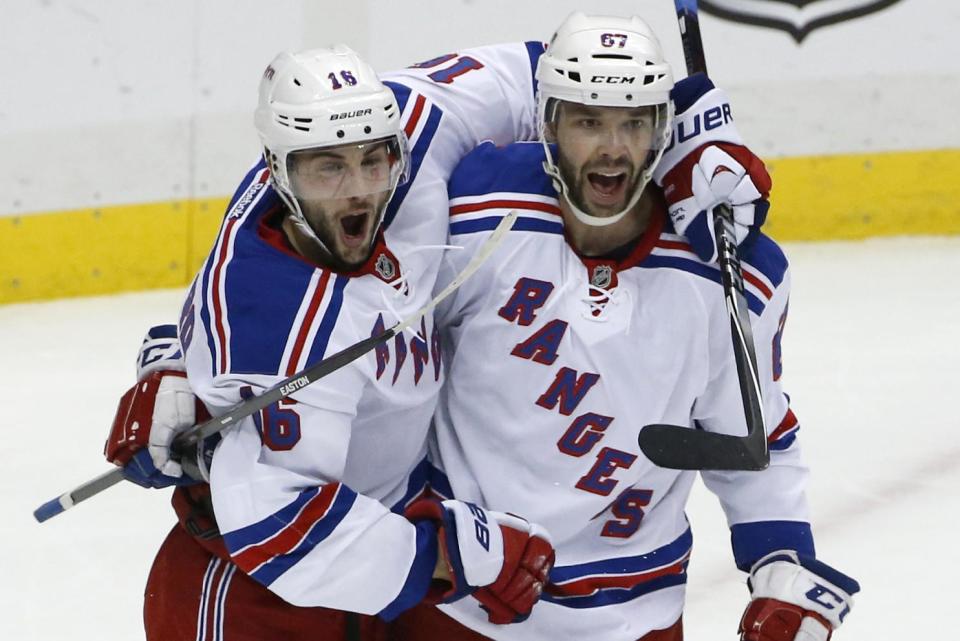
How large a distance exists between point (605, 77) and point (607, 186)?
0.49 ft

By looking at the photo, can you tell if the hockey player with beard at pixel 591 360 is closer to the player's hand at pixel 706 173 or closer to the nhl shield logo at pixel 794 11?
the player's hand at pixel 706 173

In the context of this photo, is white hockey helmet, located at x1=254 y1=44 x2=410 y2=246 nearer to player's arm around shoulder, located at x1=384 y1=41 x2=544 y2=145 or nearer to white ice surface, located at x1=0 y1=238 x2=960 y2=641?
player's arm around shoulder, located at x1=384 y1=41 x2=544 y2=145

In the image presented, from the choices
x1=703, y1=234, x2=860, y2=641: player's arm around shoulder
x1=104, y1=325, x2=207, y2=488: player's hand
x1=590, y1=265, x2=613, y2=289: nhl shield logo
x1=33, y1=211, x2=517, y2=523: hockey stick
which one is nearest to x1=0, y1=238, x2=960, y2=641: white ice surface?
x1=703, y1=234, x2=860, y2=641: player's arm around shoulder

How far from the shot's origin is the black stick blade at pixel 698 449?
7.04 feet

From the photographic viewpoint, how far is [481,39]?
5102mm

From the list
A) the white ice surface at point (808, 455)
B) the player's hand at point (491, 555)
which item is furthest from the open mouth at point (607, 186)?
the white ice surface at point (808, 455)

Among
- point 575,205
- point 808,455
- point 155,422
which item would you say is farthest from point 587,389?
point 808,455

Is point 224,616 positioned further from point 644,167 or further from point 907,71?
point 907,71

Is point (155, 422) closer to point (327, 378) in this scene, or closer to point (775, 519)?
point (327, 378)

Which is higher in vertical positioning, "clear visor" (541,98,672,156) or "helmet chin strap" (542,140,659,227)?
"clear visor" (541,98,672,156)

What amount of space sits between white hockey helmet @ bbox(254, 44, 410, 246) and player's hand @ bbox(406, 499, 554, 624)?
41 cm

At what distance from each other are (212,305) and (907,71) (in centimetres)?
384

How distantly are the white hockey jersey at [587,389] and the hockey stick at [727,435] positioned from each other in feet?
0.29

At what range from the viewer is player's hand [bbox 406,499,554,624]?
2.14m
